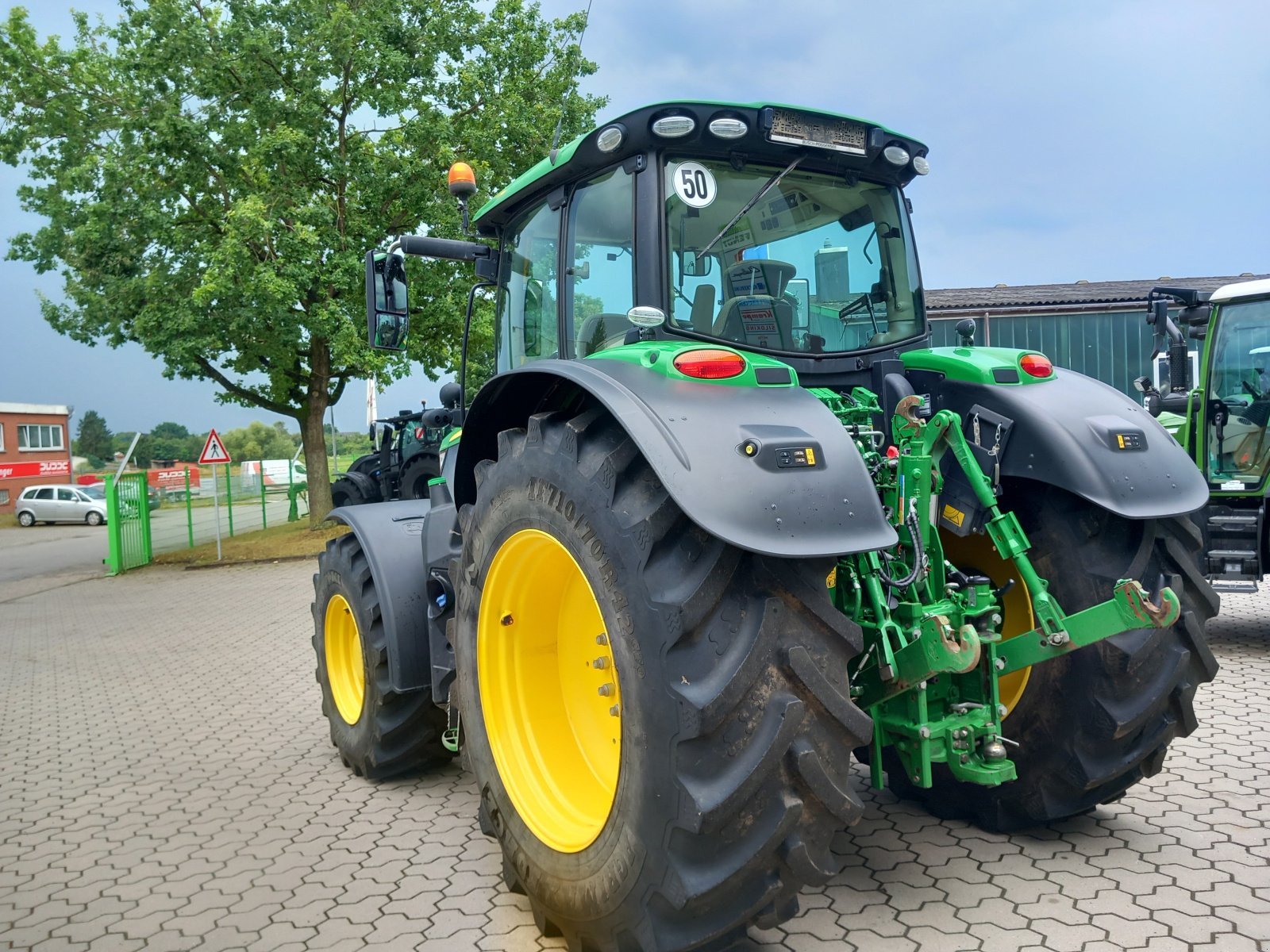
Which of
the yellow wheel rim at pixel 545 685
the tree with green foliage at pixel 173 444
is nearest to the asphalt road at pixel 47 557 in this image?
the yellow wheel rim at pixel 545 685

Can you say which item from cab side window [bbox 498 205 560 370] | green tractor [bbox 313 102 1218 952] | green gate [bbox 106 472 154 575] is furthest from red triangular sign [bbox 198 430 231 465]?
cab side window [bbox 498 205 560 370]

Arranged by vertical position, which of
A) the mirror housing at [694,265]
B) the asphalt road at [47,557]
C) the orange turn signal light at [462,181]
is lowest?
the asphalt road at [47,557]

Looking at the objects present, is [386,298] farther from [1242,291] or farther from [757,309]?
[1242,291]

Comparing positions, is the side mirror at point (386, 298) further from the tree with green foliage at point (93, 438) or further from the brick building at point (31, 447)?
the tree with green foliage at point (93, 438)

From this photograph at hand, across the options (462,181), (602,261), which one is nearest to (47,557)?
(462,181)

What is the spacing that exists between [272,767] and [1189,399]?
734 centimetres

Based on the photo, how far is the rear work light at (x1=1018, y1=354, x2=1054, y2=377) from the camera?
347 cm

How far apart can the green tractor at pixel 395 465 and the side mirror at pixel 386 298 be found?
945cm

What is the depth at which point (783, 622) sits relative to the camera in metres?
2.38

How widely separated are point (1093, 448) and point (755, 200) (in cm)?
140

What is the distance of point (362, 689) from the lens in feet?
16.1

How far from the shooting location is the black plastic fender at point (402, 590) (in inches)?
171

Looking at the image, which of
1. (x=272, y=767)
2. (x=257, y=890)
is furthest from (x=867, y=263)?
(x=272, y=767)

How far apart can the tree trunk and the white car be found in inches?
674
